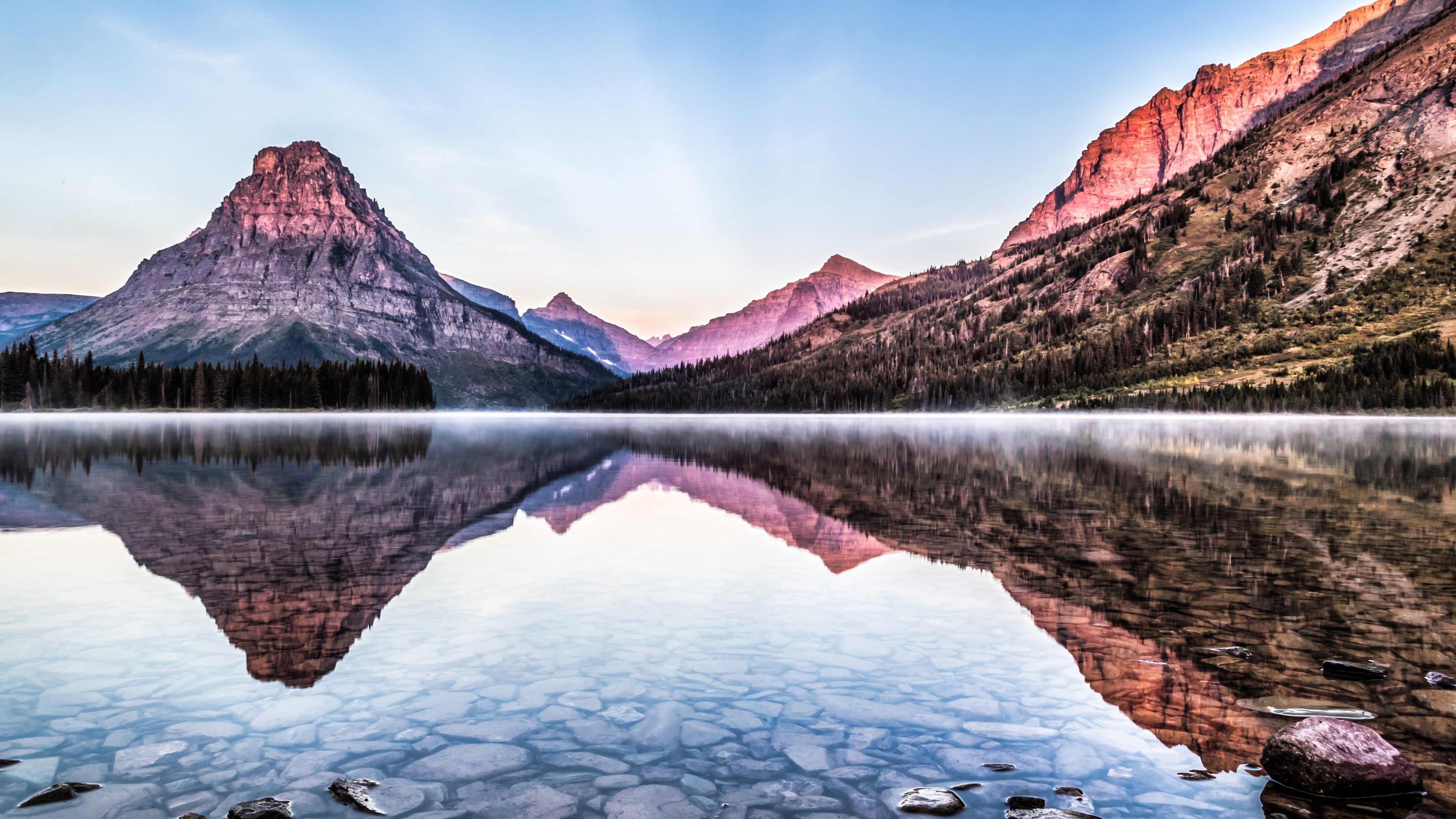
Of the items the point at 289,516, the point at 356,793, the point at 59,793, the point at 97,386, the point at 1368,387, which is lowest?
the point at 356,793

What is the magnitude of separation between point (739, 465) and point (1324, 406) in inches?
6133

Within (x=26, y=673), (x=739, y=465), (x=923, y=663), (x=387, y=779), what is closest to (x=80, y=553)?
(x=26, y=673)

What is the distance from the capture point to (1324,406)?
506ft

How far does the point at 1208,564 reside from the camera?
765 inches

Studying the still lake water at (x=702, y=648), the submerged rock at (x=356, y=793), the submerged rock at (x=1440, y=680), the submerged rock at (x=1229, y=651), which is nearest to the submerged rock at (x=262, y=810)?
the still lake water at (x=702, y=648)

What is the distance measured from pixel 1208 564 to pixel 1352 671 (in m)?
8.08

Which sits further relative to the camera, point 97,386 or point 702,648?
point 97,386

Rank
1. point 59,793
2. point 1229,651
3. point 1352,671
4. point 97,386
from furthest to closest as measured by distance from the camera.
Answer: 1. point 97,386
2. point 1229,651
3. point 1352,671
4. point 59,793

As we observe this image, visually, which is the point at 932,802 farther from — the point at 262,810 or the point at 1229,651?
the point at 1229,651

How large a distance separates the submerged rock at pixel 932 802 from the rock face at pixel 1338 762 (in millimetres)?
3768

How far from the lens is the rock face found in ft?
26.8

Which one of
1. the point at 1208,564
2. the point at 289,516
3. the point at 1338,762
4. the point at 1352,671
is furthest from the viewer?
the point at 289,516

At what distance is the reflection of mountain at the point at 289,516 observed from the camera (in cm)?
1444

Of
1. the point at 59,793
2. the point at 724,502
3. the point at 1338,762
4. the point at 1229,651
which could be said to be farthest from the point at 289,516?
the point at 1338,762
